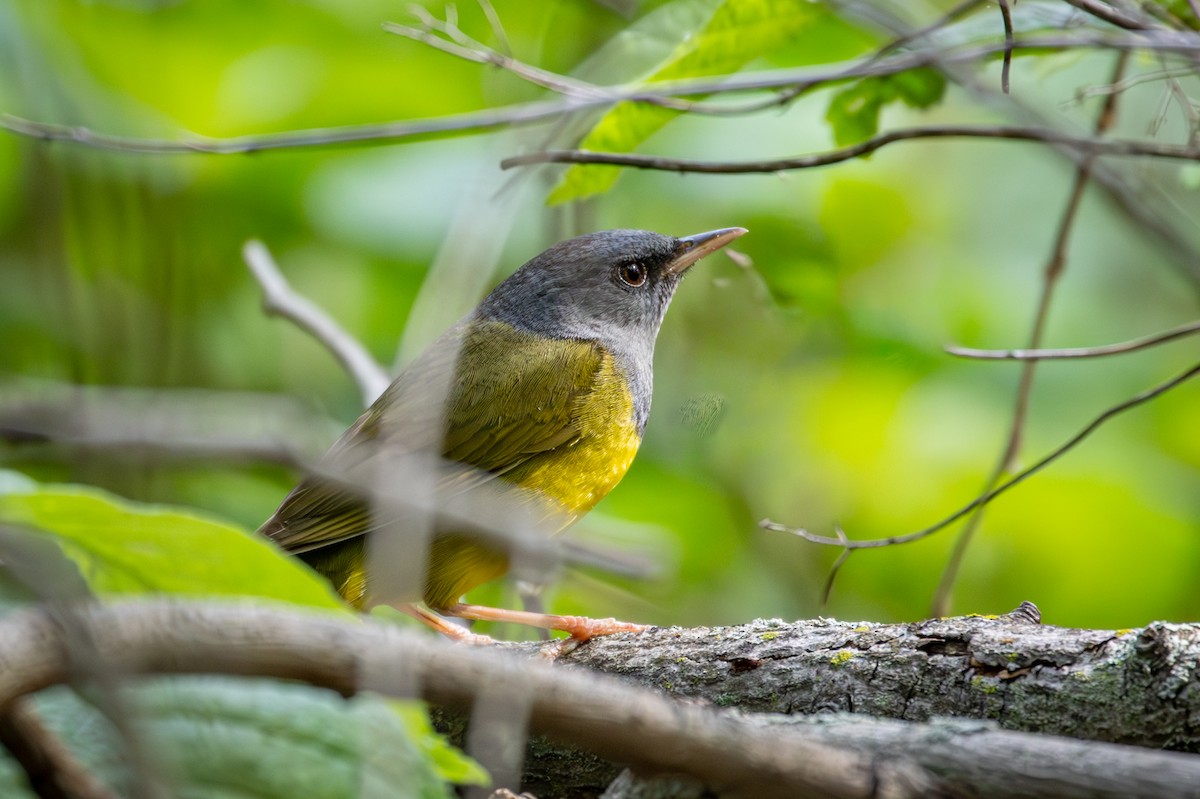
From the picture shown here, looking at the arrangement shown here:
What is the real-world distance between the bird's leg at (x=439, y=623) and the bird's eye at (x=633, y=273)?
1.67 meters

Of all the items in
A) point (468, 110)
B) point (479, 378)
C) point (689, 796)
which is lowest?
point (689, 796)

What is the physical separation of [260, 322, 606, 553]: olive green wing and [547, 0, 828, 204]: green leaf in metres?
0.86

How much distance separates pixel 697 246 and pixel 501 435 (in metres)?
1.23

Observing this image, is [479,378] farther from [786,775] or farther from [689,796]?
[786,775]

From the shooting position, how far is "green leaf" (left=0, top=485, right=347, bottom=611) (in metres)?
1.52

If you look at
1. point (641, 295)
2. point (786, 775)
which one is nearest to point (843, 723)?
point (786, 775)

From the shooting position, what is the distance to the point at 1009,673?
2.54 metres

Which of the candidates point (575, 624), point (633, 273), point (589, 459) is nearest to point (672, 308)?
point (633, 273)

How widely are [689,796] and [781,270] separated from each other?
293 cm

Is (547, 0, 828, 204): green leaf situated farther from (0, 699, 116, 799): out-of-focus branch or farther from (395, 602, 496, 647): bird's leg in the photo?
(0, 699, 116, 799): out-of-focus branch

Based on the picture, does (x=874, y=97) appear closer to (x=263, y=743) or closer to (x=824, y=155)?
(x=824, y=155)

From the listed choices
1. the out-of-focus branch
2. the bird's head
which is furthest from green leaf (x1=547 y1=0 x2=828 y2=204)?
the out-of-focus branch

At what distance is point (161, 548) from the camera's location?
1.60 metres

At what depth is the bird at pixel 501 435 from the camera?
159 inches
